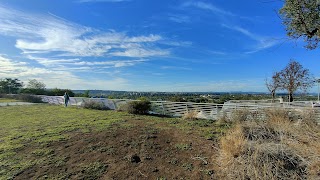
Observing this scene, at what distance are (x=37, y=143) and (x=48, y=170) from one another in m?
2.13

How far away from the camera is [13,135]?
24.1 ft

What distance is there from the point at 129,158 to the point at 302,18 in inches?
294

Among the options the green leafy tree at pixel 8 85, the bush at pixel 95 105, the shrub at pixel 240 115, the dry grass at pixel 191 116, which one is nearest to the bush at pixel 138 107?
the dry grass at pixel 191 116

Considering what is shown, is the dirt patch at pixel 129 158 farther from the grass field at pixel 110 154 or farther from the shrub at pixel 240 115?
the shrub at pixel 240 115

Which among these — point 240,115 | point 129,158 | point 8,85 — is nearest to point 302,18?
point 240,115

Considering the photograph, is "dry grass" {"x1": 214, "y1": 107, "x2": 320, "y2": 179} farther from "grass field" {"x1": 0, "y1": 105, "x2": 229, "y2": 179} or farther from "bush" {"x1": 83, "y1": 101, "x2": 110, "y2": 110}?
"bush" {"x1": 83, "y1": 101, "x2": 110, "y2": 110}

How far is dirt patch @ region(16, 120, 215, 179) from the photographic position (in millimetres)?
4273

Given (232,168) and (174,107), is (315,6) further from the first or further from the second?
(174,107)

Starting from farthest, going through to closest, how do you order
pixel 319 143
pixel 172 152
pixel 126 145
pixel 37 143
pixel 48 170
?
pixel 37 143, pixel 126 145, pixel 172 152, pixel 48 170, pixel 319 143

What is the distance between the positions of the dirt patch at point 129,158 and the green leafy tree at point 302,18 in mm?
5670

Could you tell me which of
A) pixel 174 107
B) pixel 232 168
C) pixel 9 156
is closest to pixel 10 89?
pixel 174 107

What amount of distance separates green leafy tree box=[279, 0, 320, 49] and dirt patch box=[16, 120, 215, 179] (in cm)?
567

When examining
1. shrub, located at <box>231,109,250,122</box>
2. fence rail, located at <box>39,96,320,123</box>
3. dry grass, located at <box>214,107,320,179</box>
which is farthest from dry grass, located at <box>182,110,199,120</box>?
dry grass, located at <box>214,107,320,179</box>

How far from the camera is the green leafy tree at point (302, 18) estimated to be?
7.36 meters
